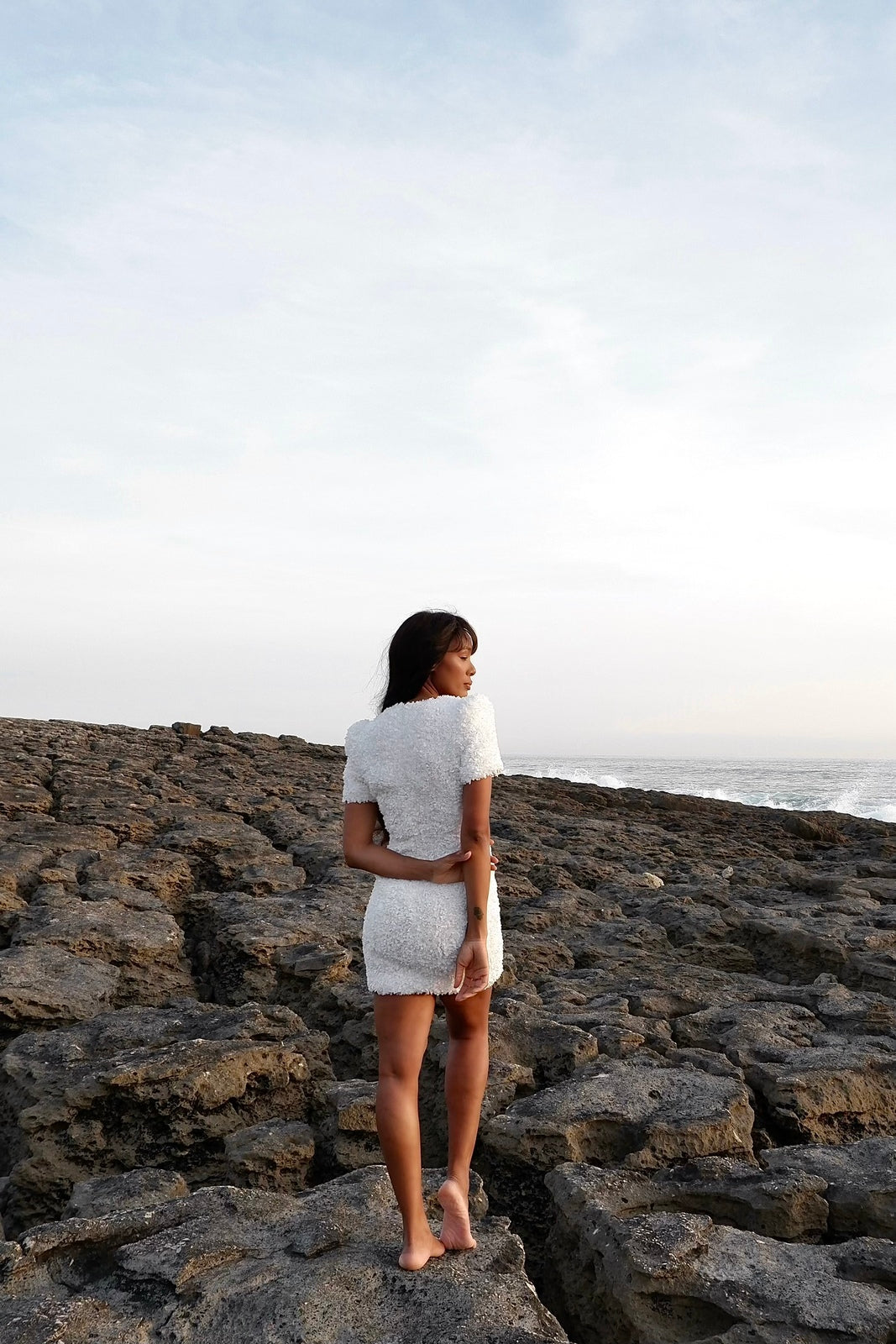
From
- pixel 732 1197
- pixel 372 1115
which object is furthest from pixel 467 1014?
pixel 372 1115

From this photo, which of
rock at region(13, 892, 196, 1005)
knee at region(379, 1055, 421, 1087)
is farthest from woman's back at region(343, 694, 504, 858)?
rock at region(13, 892, 196, 1005)

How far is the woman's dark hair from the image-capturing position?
2625mm

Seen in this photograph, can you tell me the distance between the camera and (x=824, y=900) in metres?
8.34

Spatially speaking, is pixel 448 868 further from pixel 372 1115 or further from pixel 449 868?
pixel 372 1115

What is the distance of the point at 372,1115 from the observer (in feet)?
11.8

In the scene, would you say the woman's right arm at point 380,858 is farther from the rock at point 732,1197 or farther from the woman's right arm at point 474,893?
the rock at point 732,1197

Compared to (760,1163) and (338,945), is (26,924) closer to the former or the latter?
(338,945)

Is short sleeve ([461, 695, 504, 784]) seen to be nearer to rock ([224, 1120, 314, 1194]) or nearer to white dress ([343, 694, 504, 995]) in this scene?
white dress ([343, 694, 504, 995])

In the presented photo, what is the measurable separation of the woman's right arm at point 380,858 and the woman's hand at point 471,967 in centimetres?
17

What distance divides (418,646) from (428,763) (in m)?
0.32

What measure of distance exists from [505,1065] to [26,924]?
3.06 metres

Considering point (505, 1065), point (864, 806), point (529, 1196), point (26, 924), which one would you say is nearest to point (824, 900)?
point (505, 1065)

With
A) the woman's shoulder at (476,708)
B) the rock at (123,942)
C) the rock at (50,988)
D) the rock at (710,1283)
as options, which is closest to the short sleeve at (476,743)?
the woman's shoulder at (476,708)

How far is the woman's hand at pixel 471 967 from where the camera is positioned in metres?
2.48
